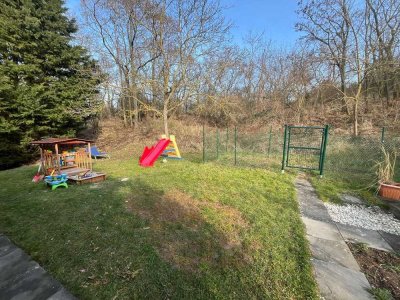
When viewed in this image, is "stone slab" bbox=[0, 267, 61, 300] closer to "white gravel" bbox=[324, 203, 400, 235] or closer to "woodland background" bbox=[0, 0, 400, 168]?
"white gravel" bbox=[324, 203, 400, 235]

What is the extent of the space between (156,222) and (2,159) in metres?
12.9

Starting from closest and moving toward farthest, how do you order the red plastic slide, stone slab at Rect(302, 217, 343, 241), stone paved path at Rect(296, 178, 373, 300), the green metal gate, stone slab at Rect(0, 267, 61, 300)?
stone slab at Rect(0, 267, 61, 300), stone paved path at Rect(296, 178, 373, 300), stone slab at Rect(302, 217, 343, 241), the green metal gate, the red plastic slide

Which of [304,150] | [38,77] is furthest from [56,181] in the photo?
[38,77]

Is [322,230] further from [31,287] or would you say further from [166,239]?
[31,287]

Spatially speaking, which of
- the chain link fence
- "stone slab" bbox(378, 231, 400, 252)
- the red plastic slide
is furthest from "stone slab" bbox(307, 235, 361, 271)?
the red plastic slide

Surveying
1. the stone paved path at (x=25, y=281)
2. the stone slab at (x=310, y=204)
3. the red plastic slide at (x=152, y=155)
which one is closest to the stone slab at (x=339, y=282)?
the stone slab at (x=310, y=204)

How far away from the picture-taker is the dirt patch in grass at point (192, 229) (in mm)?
2570

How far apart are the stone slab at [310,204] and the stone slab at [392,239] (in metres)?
0.76

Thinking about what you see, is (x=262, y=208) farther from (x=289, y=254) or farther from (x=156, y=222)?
(x=156, y=222)

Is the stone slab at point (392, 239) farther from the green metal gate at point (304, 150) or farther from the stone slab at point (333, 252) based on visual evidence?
the green metal gate at point (304, 150)

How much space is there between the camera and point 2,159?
36.8ft

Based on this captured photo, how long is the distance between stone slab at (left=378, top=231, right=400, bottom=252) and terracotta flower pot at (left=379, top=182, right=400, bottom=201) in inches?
78.4

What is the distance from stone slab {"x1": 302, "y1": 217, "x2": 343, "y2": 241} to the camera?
3.18 metres

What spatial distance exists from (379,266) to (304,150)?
797 cm
